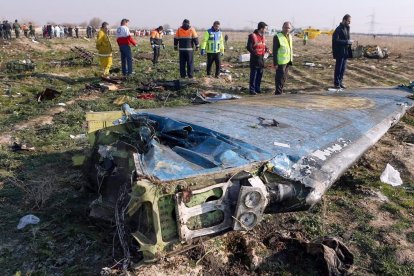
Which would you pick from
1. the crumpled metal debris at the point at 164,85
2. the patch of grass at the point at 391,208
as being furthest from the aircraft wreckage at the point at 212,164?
the crumpled metal debris at the point at 164,85

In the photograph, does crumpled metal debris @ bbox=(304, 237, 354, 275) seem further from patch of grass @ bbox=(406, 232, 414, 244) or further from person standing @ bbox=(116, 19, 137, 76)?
person standing @ bbox=(116, 19, 137, 76)

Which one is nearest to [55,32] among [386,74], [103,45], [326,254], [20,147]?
[103,45]

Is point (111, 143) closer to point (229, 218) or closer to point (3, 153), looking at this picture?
point (229, 218)

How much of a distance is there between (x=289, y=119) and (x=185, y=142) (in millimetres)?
1441

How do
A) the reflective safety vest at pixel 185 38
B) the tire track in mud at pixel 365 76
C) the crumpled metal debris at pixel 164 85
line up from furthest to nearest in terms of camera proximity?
1. the tire track in mud at pixel 365 76
2. the reflective safety vest at pixel 185 38
3. the crumpled metal debris at pixel 164 85

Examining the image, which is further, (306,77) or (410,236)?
(306,77)

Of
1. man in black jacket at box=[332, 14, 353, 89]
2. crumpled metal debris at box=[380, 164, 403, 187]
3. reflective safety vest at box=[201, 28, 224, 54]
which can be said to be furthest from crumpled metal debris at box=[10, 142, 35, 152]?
man in black jacket at box=[332, 14, 353, 89]

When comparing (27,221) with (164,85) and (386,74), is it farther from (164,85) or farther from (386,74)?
(386,74)

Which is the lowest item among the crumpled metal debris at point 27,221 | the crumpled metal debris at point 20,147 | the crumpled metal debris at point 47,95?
the crumpled metal debris at point 27,221

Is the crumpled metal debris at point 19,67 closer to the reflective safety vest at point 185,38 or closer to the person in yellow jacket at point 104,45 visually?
the person in yellow jacket at point 104,45

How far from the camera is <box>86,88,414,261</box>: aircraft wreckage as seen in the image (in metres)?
2.66

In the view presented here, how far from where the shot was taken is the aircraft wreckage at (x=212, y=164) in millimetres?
2660

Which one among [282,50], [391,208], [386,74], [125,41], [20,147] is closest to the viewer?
[391,208]

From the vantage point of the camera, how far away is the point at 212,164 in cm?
293
